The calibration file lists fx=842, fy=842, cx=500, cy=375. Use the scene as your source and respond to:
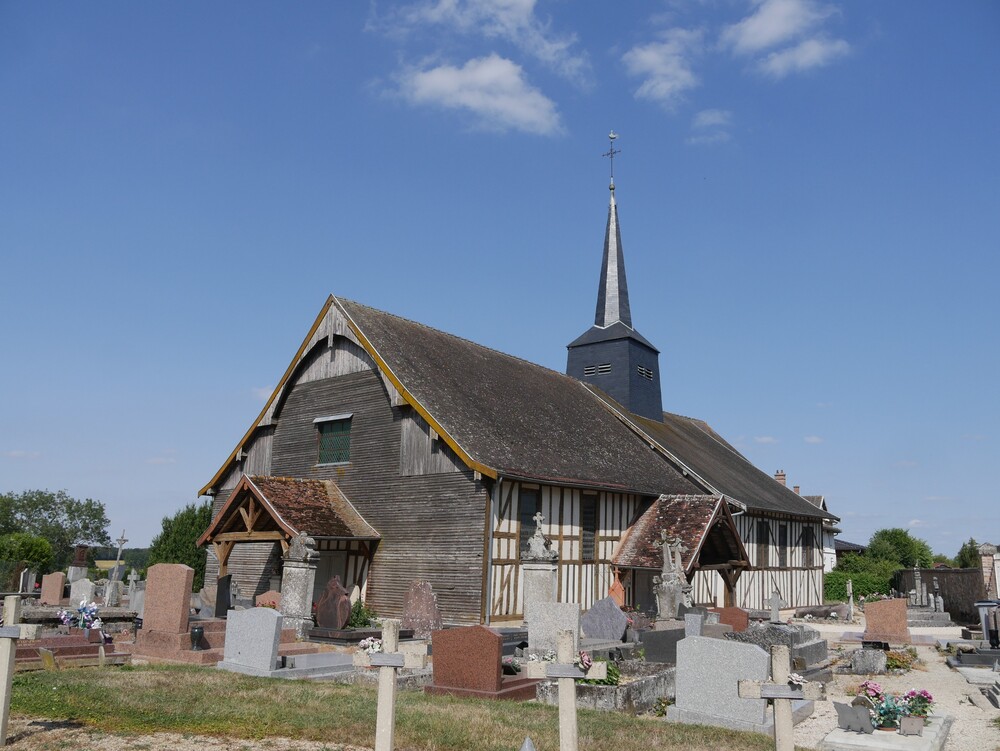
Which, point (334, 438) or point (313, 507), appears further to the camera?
point (334, 438)

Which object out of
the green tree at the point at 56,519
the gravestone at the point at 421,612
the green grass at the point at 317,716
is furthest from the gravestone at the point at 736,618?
the green tree at the point at 56,519

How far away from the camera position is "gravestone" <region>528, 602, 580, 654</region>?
534 inches

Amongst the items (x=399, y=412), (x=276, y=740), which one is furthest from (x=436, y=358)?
(x=276, y=740)

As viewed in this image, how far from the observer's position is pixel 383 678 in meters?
6.57

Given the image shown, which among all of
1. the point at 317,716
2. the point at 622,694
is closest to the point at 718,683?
the point at 622,694

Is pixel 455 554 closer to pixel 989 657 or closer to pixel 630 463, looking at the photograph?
pixel 630 463

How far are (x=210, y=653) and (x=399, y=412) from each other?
835 centimetres

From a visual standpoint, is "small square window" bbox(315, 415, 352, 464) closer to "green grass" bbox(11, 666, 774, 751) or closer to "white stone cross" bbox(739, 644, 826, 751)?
"green grass" bbox(11, 666, 774, 751)

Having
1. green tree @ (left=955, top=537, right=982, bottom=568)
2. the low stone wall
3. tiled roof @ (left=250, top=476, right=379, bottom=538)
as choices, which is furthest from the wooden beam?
green tree @ (left=955, top=537, right=982, bottom=568)

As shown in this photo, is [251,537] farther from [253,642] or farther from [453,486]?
[253,642]

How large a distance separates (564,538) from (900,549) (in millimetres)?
32930

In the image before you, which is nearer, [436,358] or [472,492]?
[472,492]

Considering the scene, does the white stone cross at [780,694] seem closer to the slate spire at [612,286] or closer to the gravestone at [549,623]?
the gravestone at [549,623]

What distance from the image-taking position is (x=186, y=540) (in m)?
29.4
